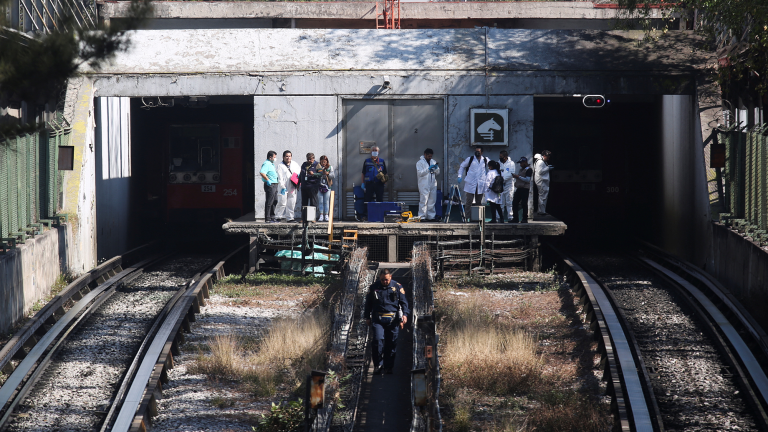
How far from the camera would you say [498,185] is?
16562mm

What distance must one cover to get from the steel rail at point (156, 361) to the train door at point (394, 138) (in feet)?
18.9

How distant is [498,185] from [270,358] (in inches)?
321

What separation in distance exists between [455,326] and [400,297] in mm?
1930

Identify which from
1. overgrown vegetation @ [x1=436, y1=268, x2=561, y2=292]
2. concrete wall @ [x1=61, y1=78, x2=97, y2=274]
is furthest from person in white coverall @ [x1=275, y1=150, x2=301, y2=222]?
overgrown vegetation @ [x1=436, y1=268, x2=561, y2=292]

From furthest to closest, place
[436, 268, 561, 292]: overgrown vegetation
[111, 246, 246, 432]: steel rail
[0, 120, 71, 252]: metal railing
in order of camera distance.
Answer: [436, 268, 561, 292]: overgrown vegetation
[0, 120, 71, 252]: metal railing
[111, 246, 246, 432]: steel rail

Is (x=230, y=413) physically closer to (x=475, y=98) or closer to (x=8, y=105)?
(x=8, y=105)

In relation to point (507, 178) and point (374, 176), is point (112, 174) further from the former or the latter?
point (507, 178)

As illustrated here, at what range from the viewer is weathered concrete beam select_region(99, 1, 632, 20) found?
25.2 m

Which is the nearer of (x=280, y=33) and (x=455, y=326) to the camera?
(x=455, y=326)

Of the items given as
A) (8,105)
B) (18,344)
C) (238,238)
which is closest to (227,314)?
(18,344)

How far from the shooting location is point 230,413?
8.27m

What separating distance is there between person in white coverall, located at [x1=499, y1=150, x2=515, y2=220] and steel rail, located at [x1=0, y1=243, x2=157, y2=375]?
8.86m

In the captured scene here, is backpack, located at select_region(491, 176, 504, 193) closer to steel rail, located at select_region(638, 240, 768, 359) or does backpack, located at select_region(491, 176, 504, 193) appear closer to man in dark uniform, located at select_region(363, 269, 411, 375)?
steel rail, located at select_region(638, 240, 768, 359)

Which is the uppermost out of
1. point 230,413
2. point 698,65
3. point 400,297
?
point 698,65
